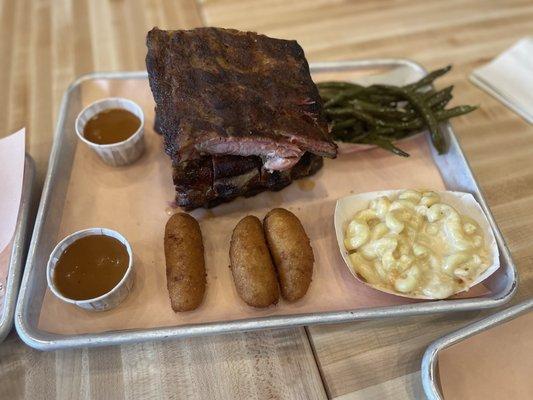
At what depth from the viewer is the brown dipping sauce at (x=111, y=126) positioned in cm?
241

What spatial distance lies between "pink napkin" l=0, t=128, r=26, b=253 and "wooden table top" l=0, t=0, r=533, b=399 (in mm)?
238

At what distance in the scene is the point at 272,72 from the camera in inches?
85.3

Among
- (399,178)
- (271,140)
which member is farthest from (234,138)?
(399,178)

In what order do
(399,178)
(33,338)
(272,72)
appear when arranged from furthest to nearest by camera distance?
(399,178), (272,72), (33,338)

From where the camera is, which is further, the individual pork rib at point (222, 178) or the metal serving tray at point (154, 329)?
the individual pork rib at point (222, 178)

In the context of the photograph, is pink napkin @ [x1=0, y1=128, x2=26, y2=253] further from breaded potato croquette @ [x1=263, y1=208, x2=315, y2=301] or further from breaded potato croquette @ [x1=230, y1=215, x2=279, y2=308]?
breaded potato croquette @ [x1=263, y1=208, x2=315, y2=301]

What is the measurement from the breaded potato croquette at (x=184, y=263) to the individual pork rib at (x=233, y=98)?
34 cm

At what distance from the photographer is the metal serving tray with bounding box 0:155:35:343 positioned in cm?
186

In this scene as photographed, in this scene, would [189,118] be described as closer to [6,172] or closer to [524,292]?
[6,172]

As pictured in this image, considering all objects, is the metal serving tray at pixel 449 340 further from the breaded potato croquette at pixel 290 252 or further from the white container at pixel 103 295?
the white container at pixel 103 295

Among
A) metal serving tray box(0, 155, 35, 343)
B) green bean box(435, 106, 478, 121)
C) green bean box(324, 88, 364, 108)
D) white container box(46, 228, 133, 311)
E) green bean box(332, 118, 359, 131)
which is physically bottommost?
metal serving tray box(0, 155, 35, 343)

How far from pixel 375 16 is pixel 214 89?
228 cm

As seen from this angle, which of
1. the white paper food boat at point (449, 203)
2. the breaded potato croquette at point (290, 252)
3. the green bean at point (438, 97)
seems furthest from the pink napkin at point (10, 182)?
the green bean at point (438, 97)

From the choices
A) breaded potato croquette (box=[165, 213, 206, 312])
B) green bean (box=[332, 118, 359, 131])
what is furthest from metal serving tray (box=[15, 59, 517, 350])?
green bean (box=[332, 118, 359, 131])
